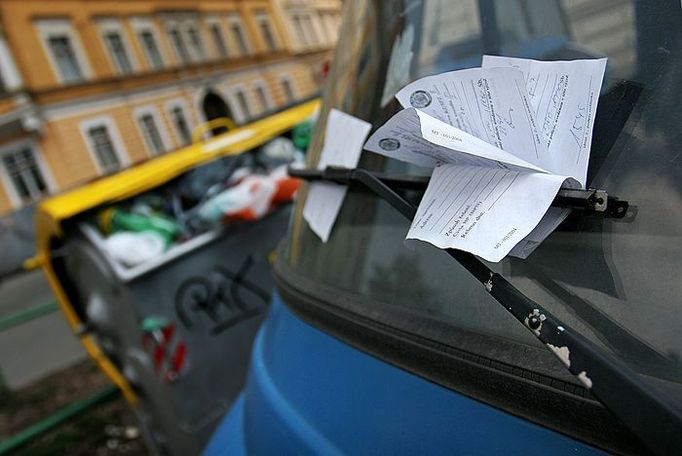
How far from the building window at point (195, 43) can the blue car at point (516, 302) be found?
3172 centimetres

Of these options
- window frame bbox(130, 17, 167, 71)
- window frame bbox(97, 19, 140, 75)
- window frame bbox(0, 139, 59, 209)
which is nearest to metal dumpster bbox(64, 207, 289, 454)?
window frame bbox(0, 139, 59, 209)

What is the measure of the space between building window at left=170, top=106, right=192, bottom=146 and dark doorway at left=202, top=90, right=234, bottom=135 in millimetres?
1712

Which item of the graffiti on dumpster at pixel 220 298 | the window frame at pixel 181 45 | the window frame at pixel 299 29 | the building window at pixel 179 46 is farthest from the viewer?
the window frame at pixel 299 29

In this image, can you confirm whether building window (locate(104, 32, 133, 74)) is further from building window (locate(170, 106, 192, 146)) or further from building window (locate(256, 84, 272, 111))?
building window (locate(256, 84, 272, 111))

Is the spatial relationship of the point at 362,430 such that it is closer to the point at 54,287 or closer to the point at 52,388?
the point at 54,287

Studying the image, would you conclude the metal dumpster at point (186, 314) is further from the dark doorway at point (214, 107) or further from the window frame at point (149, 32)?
the dark doorway at point (214, 107)

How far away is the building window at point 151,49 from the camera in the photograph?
28.2m

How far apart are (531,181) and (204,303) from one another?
239 cm

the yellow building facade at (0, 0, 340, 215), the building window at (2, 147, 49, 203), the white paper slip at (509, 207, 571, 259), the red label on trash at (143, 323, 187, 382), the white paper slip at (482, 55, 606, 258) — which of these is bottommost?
the red label on trash at (143, 323, 187, 382)

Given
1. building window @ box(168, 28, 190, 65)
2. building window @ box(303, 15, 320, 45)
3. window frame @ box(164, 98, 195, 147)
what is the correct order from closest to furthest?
window frame @ box(164, 98, 195, 147)
building window @ box(168, 28, 190, 65)
building window @ box(303, 15, 320, 45)

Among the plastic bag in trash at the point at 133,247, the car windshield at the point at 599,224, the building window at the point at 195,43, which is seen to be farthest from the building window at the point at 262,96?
the car windshield at the point at 599,224

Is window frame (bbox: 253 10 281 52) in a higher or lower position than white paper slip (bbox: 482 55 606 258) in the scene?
higher

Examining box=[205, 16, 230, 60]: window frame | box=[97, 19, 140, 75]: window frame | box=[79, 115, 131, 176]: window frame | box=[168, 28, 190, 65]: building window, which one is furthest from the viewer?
box=[205, 16, 230, 60]: window frame

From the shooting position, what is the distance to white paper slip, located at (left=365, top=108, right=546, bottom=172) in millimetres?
803
